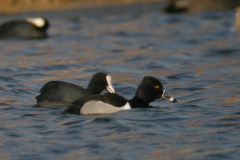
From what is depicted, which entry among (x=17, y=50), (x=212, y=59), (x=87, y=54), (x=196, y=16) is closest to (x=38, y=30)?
(x=17, y=50)

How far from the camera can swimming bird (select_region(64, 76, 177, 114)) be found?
7.03 metres

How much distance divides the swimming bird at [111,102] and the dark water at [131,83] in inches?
5.6

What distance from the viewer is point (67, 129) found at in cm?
626

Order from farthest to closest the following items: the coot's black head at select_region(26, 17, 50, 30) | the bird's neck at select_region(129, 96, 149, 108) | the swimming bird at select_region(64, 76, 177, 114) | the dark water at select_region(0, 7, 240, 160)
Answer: the coot's black head at select_region(26, 17, 50, 30) → the bird's neck at select_region(129, 96, 149, 108) → the swimming bird at select_region(64, 76, 177, 114) → the dark water at select_region(0, 7, 240, 160)

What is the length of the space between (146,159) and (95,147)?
2.32 ft

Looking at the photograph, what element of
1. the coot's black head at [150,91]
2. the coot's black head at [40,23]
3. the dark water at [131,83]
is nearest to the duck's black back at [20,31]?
the coot's black head at [40,23]

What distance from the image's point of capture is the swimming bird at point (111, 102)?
7.03 meters

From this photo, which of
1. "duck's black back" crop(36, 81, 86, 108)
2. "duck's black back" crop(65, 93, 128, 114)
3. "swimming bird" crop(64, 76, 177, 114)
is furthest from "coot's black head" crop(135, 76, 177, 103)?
"duck's black back" crop(36, 81, 86, 108)

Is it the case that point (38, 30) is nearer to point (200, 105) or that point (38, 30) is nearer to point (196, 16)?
point (196, 16)

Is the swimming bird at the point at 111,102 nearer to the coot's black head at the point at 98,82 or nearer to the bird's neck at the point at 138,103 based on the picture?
the bird's neck at the point at 138,103

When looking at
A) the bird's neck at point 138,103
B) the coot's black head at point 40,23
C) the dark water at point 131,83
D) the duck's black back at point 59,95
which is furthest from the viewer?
the coot's black head at point 40,23

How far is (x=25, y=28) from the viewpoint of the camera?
623 inches

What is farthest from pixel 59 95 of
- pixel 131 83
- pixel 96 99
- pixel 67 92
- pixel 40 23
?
pixel 40 23

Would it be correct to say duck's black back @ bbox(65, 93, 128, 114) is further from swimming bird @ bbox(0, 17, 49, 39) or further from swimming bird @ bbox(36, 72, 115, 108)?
swimming bird @ bbox(0, 17, 49, 39)
